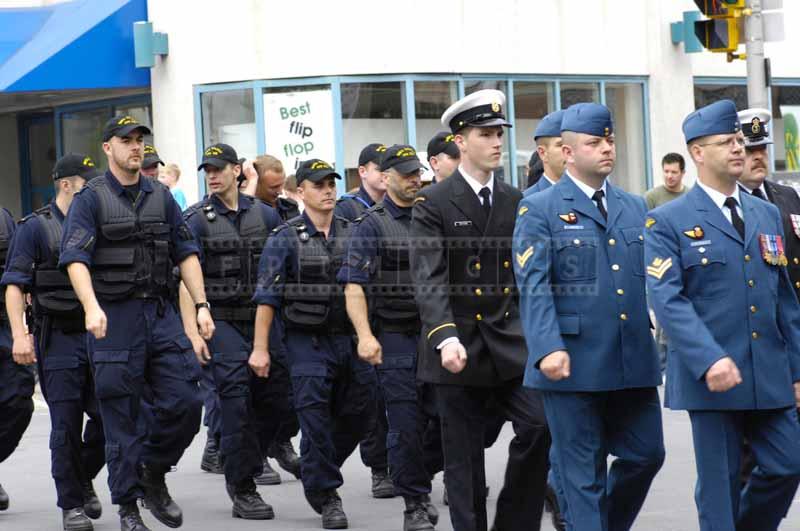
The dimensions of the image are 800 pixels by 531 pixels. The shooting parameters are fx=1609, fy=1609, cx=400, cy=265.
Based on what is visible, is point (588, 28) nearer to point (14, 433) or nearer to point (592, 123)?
point (14, 433)

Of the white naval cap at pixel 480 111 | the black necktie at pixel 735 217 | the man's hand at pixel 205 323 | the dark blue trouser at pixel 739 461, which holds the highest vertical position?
the white naval cap at pixel 480 111

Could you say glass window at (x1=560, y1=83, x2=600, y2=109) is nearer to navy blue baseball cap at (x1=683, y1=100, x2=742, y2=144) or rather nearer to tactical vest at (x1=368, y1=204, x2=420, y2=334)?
tactical vest at (x1=368, y1=204, x2=420, y2=334)

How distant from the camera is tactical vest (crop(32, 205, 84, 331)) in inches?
380

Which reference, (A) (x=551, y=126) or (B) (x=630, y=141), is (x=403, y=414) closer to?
(A) (x=551, y=126)

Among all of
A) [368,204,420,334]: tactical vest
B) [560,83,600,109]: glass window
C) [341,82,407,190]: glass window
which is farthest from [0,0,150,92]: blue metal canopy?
[368,204,420,334]: tactical vest

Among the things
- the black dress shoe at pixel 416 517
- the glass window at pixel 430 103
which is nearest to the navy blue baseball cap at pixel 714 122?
the black dress shoe at pixel 416 517

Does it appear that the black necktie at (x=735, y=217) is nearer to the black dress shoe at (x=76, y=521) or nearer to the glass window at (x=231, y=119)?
→ the black dress shoe at (x=76, y=521)

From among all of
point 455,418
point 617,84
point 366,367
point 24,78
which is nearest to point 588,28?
point 617,84

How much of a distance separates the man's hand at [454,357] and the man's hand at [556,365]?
0.50 meters

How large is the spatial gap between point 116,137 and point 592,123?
3197 millimetres

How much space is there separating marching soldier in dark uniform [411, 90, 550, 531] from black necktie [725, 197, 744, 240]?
118 centimetres

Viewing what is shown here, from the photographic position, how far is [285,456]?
37.6 ft

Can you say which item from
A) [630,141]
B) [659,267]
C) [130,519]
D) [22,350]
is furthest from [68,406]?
[630,141]

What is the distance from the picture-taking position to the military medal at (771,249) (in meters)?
6.98
